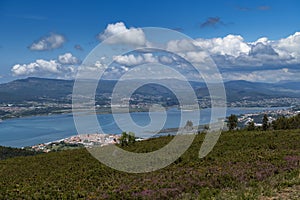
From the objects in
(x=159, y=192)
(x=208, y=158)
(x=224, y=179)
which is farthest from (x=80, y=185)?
(x=208, y=158)

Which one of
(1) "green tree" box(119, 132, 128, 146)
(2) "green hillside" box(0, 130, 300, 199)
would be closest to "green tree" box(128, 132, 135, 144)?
(1) "green tree" box(119, 132, 128, 146)

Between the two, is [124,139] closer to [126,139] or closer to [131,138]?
[126,139]

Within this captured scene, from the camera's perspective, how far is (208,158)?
1961cm

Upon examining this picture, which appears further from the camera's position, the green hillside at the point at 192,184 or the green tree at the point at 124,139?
the green tree at the point at 124,139

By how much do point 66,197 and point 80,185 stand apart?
2318mm

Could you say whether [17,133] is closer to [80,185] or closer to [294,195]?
[80,185]

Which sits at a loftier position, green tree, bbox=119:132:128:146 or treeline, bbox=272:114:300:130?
treeline, bbox=272:114:300:130

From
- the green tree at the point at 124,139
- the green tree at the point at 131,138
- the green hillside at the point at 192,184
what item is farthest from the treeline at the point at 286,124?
the green hillside at the point at 192,184

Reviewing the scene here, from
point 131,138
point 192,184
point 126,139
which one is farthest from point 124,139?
point 192,184

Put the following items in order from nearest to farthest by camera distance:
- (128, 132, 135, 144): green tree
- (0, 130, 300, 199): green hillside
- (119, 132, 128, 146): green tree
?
(0, 130, 300, 199): green hillside → (119, 132, 128, 146): green tree → (128, 132, 135, 144): green tree

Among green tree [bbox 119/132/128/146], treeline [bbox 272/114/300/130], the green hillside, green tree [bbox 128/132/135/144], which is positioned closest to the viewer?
the green hillside

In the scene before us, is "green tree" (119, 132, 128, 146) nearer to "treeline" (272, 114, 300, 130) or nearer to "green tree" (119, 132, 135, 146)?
"green tree" (119, 132, 135, 146)

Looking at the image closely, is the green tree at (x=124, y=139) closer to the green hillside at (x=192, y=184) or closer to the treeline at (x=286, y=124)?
the green hillside at (x=192, y=184)

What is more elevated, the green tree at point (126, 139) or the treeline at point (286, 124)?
the treeline at point (286, 124)
